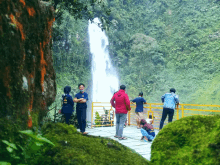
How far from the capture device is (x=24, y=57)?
203 centimetres

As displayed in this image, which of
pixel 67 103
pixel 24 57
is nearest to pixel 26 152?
pixel 24 57

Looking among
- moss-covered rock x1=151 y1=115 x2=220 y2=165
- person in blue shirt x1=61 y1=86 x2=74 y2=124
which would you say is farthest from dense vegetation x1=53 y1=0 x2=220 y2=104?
moss-covered rock x1=151 y1=115 x2=220 y2=165

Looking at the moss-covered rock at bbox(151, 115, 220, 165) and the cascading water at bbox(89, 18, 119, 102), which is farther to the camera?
the cascading water at bbox(89, 18, 119, 102)

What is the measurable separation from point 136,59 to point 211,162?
29.0 m

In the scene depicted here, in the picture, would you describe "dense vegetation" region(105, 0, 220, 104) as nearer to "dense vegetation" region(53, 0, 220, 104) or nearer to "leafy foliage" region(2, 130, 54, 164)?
"dense vegetation" region(53, 0, 220, 104)

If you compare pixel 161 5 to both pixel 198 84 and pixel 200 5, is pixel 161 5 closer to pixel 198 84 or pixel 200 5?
pixel 200 5

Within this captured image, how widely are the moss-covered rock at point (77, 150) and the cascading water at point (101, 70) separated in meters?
24.5

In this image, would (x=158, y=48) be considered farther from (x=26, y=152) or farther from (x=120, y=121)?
(x=26, y=152)

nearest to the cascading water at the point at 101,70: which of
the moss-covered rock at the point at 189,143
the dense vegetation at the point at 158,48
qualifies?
the dense vegetation at the point at 158,48

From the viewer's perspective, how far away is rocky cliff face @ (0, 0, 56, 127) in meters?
1.77

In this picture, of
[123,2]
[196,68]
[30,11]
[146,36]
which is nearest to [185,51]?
[196,68]

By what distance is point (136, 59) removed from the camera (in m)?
30.0

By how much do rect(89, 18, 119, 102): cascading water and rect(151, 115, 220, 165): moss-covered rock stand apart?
25.0 m

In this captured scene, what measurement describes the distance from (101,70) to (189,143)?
2709 cm
